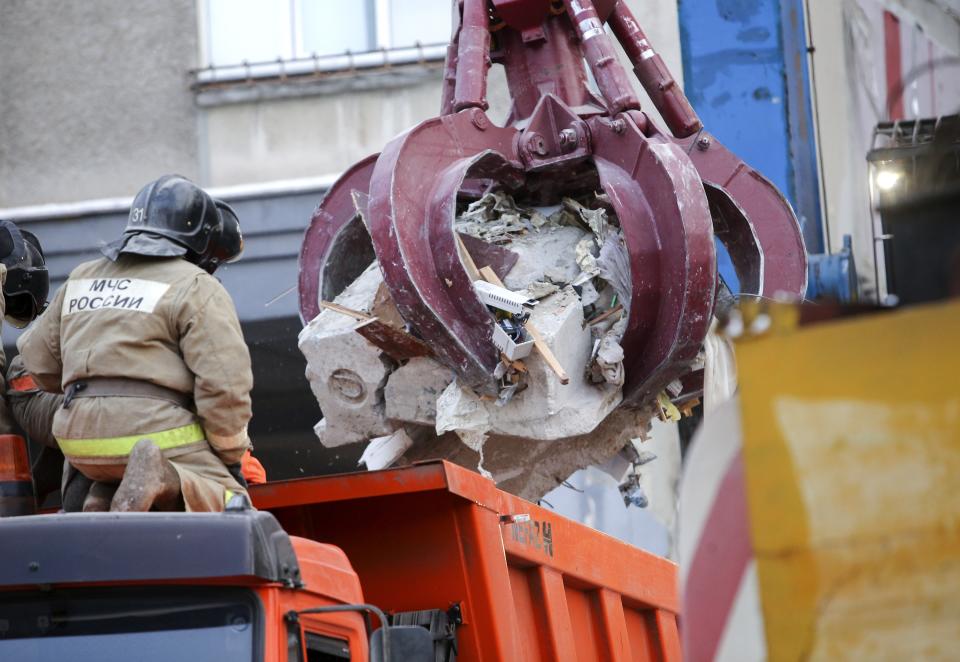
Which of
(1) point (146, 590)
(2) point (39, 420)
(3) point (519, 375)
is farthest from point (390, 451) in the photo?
(1) point (146, 590)

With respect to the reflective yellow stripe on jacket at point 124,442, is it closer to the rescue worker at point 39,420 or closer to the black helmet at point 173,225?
the rescue worker at point 39,420

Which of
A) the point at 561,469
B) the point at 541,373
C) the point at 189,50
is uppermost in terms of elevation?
the point at 189,50

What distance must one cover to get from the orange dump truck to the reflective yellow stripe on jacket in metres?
0.33

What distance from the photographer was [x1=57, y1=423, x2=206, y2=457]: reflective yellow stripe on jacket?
430 cm

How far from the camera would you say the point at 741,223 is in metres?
5.93

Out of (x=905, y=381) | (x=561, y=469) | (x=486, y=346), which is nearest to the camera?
(x=905, y=381)

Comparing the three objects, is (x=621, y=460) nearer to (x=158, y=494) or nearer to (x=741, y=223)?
(x=741, y=223)

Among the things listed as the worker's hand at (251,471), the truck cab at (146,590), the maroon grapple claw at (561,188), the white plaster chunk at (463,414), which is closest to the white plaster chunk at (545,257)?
the maroon grapple claw at (561,188)

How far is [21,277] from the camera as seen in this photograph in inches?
209

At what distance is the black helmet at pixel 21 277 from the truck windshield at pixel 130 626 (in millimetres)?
1989

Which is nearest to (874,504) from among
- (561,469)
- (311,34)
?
(561,469)

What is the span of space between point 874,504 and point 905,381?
0.18 m

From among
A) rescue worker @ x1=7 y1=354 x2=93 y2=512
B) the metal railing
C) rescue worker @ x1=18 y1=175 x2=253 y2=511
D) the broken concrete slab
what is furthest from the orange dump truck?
the metal railing

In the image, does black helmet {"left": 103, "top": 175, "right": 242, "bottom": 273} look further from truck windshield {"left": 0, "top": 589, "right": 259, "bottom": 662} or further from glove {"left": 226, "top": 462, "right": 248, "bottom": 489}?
truck windshield {"left": 0, "top": 589, "right": 259, "bottom": 662}
